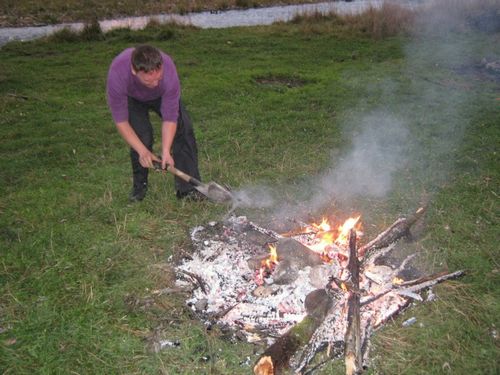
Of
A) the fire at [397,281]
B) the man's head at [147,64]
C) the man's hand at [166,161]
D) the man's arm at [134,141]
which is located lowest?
the fire at [397,281]

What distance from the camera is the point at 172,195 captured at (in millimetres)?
5273

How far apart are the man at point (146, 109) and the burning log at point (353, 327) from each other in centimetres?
225

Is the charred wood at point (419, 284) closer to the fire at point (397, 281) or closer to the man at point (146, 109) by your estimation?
the fire at point (397, 281)

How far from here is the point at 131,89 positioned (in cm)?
443

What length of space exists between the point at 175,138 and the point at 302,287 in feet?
8.05

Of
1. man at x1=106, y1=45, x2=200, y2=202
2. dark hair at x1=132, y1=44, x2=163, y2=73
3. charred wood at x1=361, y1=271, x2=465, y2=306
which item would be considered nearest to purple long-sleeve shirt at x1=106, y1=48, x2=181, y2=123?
man at x1=106, y1=45, x2=200, y2=202

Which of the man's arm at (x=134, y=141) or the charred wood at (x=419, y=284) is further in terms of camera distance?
the man's arm at (x=134, y=141)

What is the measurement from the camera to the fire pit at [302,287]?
3158 millimetres

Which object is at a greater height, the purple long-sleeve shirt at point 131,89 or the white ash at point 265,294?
the purple long-sleeve shirt at point 131,89

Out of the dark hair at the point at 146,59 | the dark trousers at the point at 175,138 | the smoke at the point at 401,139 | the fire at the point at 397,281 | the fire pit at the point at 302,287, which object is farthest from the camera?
the smoke at the point at 401,139

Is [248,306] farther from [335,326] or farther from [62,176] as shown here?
[62,176]

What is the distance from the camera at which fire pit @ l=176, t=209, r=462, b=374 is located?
3.16m

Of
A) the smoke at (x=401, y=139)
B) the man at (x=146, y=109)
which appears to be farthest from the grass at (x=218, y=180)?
the man at (x=146, y=109)

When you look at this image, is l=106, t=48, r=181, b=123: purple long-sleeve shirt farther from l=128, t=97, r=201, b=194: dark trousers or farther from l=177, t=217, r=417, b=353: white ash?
l=177, t=217, r=417, b=353: white ash
